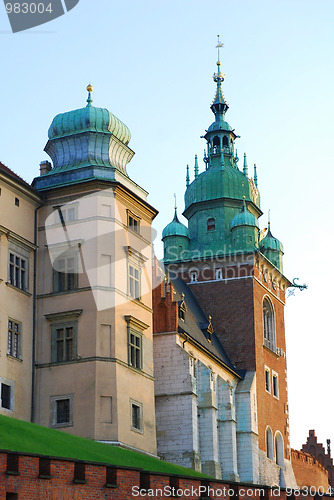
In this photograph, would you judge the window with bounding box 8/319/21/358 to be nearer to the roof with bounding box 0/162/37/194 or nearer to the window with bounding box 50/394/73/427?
the window with bounding box 50/394/73/427

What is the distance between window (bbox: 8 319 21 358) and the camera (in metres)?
44.1

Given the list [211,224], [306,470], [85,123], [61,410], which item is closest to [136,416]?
[61,410]

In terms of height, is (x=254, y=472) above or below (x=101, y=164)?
below

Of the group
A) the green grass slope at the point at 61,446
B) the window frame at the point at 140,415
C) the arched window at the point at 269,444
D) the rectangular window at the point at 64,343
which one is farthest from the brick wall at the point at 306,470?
the green grass slope at the point at 61,446

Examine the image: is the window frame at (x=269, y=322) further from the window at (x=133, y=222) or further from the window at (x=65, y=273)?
the window at (x=65, y=273)

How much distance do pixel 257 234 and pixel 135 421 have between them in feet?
83.8

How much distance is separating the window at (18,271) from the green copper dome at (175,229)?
24.6 meters

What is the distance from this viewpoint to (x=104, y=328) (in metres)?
45.4

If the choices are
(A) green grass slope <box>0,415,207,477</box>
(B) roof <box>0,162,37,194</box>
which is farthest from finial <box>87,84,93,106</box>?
(A) green grass slope <box>0,415,207,477</box>

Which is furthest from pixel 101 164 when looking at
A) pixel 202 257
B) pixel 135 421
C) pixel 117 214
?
pixel 202 257

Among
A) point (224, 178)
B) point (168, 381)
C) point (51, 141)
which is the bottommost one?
point (168, 381)

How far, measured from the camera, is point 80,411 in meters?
43.8

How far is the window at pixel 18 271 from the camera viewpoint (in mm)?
45156

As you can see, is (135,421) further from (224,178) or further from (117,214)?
(224,178)
